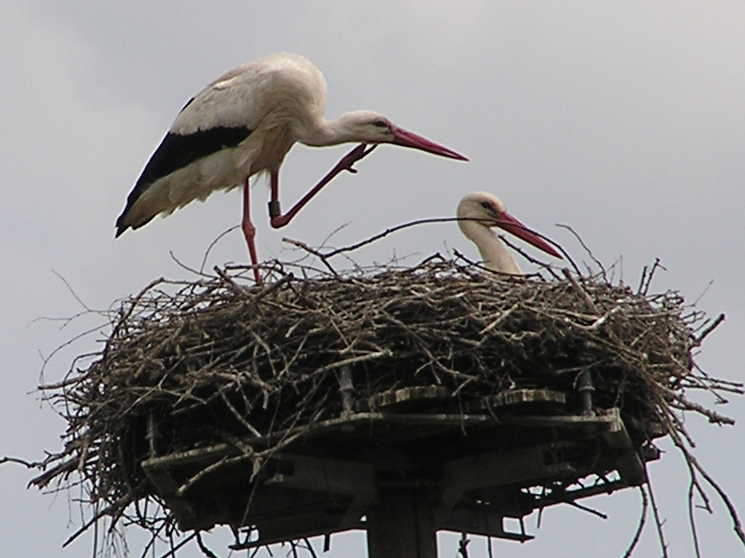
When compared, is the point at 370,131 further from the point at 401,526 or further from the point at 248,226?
the point at 401,526

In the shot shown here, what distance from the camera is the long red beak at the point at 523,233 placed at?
8219 millimetres

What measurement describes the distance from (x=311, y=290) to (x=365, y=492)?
0.86m

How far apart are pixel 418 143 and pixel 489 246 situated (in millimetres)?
933

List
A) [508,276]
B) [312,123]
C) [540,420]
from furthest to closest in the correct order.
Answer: [312,123] < [508,276] < [540,420]

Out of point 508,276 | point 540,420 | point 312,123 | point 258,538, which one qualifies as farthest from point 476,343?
point 312,123

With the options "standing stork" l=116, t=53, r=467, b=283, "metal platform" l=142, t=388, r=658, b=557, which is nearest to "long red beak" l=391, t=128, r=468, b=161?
"standing stork" l=116, t=53, r=467, b=283

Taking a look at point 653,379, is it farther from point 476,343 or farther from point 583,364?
point 476,343

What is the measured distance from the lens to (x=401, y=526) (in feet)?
19.1

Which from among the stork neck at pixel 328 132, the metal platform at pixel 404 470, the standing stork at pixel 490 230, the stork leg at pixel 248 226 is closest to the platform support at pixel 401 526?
the metal platform at pixel 404 470

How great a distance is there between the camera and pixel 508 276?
6.42 m

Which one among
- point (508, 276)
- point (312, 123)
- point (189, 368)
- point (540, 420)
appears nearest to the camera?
point (540, 420)

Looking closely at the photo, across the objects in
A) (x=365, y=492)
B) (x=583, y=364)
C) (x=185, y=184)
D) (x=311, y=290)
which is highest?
(x=185, y=184)

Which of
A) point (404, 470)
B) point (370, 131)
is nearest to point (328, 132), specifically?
point (370, 131)

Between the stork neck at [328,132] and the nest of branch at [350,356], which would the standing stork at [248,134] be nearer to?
the stork neck at [328,132]
